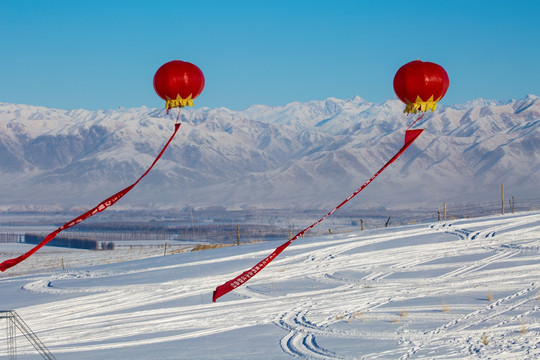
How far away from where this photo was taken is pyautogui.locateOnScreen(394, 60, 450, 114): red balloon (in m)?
12.2

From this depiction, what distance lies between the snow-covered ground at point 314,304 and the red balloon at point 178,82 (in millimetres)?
4308

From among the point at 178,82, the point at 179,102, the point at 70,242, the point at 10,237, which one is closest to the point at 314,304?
the point at 179,102

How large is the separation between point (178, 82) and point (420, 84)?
3800 mm

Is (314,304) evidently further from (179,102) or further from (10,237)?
(10,237)

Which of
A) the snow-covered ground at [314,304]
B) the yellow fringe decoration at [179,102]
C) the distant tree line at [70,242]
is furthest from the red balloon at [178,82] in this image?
the distant tree line at [70,242]

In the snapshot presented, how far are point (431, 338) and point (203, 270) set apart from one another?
10.1 m

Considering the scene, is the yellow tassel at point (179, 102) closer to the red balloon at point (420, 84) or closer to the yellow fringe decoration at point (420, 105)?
the red balloon at point (420, 84)

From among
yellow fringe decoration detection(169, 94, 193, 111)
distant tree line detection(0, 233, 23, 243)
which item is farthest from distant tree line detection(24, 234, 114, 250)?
yellow fringe decoration detection(169, 94, 193, 111)

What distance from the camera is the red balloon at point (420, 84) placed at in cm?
1220

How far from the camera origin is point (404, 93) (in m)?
12.4

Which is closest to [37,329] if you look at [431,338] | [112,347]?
[112,347]

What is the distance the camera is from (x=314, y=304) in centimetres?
1683

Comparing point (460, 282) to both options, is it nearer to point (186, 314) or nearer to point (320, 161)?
point (186, 314)

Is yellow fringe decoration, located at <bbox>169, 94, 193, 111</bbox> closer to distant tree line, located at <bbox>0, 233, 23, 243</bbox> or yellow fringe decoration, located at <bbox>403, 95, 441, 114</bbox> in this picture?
yellow fringe decoration, located at <bbox>403, 95, 441, 114</bbox>
